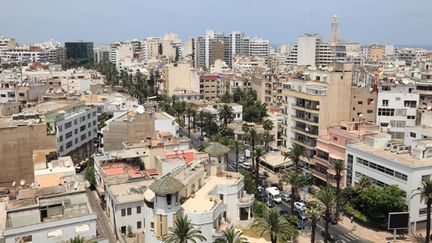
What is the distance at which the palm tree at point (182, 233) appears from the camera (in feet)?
141

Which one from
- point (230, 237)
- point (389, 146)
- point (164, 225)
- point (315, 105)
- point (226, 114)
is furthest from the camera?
point (226, 114)

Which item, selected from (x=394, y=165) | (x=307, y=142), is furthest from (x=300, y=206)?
(x=307, y=142)

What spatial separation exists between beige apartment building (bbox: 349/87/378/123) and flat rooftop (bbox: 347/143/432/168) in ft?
64.7

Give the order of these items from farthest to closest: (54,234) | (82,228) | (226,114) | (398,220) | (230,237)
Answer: (226,114), (398,220), (82,228), (230,237), (54,234)

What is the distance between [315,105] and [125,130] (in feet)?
122

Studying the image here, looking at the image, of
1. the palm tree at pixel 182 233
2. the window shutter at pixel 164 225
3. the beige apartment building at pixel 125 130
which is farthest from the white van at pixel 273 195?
the palm tree at pixel 182 233

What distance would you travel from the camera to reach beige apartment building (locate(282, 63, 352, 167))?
83.9 m

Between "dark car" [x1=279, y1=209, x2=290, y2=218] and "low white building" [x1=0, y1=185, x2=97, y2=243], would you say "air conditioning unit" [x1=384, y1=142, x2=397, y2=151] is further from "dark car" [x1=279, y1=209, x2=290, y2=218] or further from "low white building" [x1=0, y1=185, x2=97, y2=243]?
"low white building" [x1=0, y1=185, x2=97, y2=243]

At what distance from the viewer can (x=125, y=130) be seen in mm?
86562

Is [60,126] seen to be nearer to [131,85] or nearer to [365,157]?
[365,157]

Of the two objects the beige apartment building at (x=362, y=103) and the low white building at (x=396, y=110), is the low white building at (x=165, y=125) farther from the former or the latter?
the low white building at (x=396, y=110)

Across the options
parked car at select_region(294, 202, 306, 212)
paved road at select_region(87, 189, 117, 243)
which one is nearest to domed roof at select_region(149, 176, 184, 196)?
paved road at select_region(87, 189, 117, 243)

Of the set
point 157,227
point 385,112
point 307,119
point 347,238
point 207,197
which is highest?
point 385,112

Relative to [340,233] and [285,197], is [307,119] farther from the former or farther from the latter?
[340,233]
